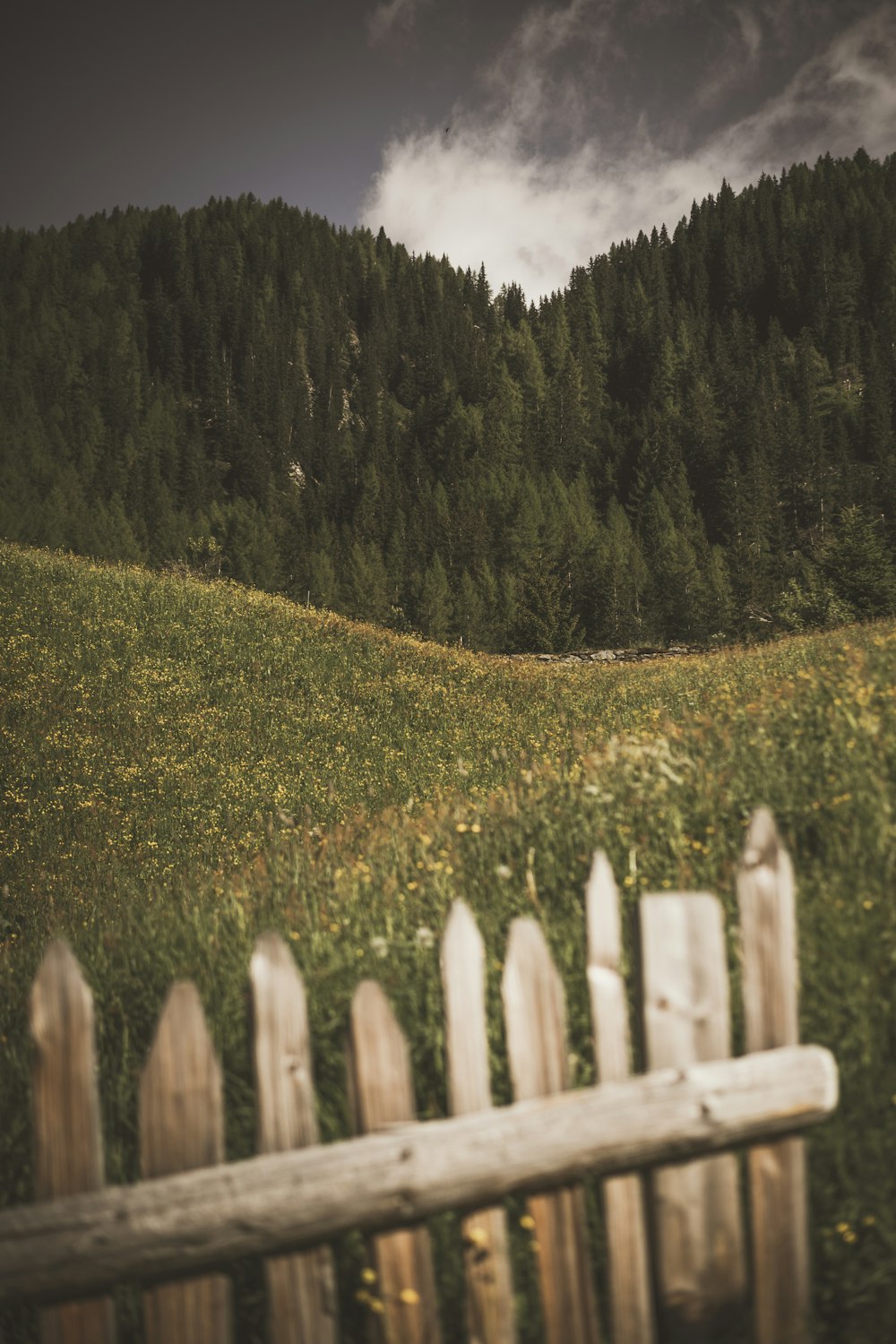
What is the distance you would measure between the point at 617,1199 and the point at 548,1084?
1.09 feet

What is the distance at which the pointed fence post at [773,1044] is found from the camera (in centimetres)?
206

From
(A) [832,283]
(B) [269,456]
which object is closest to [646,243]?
(A) [832,283]

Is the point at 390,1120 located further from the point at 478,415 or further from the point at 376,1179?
the point at 478,415

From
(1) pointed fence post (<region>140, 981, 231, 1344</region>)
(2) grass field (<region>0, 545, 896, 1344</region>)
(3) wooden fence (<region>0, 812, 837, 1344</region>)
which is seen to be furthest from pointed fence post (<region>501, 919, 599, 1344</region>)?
(1) pointed fence post (<region>140, 981, 231, 1344</region>)

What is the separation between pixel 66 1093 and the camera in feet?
6.02

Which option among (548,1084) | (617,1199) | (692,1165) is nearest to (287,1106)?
(548,1084)

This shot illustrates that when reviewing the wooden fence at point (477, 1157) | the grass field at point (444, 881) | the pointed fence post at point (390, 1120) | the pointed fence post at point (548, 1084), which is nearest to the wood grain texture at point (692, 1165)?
the wooden fence at point (477, 1157)

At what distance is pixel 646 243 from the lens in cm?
16825

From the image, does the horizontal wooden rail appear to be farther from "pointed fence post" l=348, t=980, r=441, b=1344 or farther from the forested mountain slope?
the forested mountain slope

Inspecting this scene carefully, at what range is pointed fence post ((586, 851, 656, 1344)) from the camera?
6.52 ft

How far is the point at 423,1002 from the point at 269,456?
131024mm

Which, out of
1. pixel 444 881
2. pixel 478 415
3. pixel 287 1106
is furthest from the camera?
pixel 478 415

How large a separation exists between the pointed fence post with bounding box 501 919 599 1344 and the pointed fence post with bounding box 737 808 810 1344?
48 cm

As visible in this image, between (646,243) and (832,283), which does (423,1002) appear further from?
(646,243)
